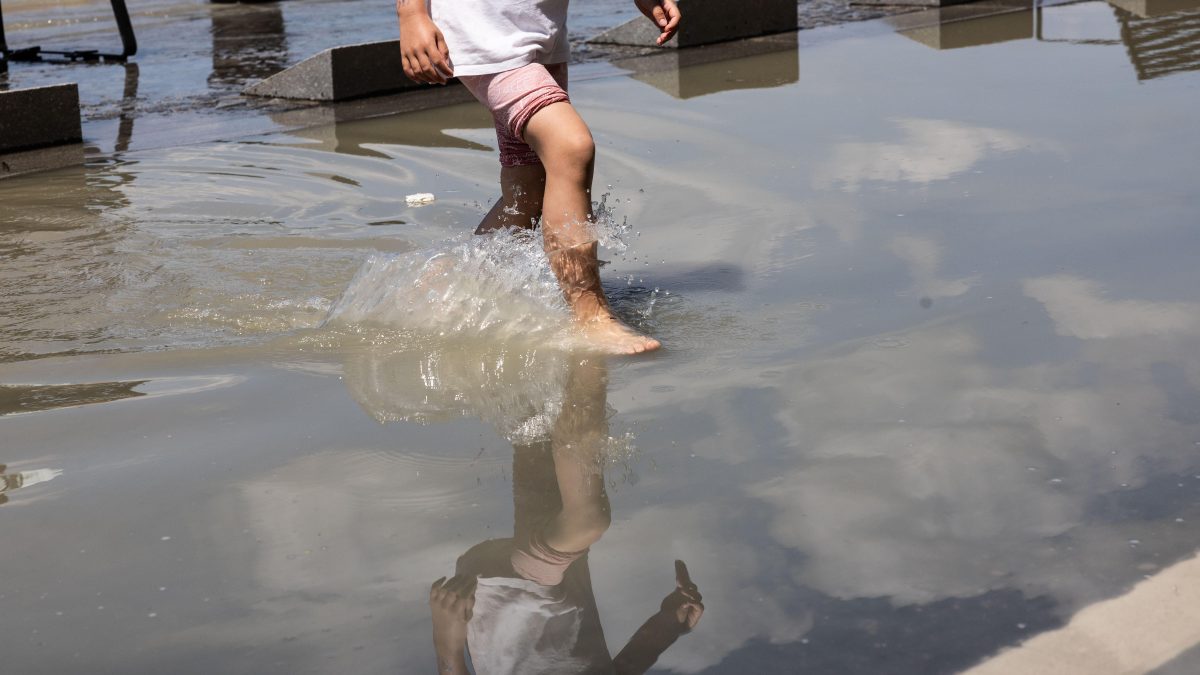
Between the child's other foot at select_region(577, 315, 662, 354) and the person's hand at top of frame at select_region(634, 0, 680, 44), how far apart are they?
872mm

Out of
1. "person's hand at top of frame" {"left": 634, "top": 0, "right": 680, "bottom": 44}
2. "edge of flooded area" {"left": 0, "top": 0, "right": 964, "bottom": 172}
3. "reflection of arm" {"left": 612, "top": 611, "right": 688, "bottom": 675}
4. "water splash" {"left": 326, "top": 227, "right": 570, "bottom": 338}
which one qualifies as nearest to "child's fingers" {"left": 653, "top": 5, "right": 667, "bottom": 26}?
"person's hand at top of frame" {"left": 634, "top": 0, "right": 680, "bottom": 44}

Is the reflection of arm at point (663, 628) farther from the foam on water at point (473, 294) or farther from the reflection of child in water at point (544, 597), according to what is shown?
the foam on water at point (473, 294)

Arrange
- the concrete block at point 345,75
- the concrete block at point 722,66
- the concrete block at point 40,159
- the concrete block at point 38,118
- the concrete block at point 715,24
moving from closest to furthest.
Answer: the concrete block at point 40,159
the concrete block at point 38,118
the concrete block at point 722,66
the concrete block at point 345,75
the concrete block at point 715,24

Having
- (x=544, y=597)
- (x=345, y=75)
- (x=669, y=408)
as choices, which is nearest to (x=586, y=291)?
(x=669, y=408)

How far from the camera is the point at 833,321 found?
3.71 meters

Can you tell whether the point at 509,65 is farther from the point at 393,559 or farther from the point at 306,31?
the point at 306,31

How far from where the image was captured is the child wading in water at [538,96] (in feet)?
11.8

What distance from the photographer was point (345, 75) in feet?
26.6

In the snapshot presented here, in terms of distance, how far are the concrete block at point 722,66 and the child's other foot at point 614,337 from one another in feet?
13.4

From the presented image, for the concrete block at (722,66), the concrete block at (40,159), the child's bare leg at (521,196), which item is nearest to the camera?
the child's bare leg at (521,196)

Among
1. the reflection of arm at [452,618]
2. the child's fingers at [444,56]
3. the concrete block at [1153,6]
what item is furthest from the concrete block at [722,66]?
the reflection of arm at [452,618]

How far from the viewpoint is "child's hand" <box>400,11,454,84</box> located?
3.57 m

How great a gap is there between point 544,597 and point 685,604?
237 mm

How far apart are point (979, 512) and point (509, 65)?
176 cm
